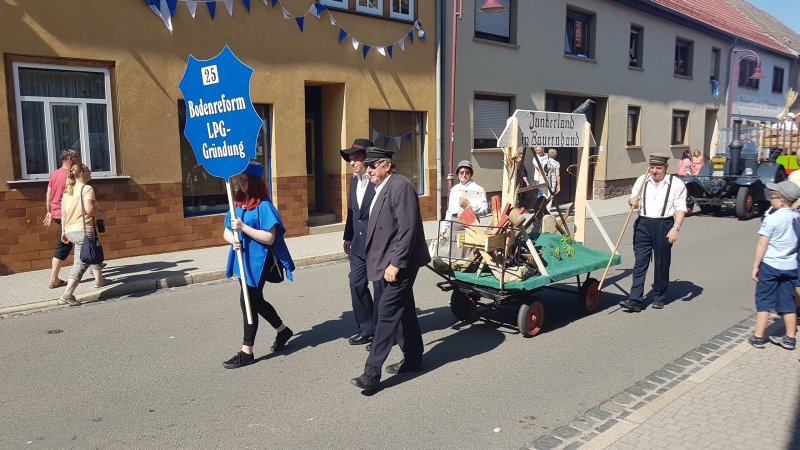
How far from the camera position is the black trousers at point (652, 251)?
7.01 metres

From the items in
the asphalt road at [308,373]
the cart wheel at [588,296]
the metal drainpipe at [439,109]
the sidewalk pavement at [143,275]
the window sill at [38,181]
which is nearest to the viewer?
the asphalt road at [308,373]

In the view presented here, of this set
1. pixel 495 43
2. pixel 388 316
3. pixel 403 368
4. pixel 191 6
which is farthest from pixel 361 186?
pixel 495 43

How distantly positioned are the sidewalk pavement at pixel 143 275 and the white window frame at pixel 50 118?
1492 mm

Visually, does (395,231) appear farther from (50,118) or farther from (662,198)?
(50,118)

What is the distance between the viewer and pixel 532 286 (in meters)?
5.80

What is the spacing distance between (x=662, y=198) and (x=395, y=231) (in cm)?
373

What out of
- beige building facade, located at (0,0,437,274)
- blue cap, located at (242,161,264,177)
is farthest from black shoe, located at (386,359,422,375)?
beige building facade, located at (0,0,437,274)

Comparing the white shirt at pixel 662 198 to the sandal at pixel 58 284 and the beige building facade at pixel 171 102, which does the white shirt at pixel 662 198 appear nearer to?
the beige building facade at pixel 171 102

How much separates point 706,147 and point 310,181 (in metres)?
20.5

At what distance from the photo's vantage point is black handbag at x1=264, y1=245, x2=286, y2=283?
5.25 meters

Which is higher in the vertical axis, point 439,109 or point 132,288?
point 439,109

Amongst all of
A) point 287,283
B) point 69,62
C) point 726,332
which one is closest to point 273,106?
point 69,62

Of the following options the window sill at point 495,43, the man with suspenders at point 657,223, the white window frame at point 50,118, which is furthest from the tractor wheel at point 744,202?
the white window frame at point 50,118

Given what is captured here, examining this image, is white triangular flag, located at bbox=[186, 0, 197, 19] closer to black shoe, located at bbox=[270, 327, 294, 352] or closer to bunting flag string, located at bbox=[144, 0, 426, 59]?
bunting flag string, located at bbox=[144, 0, 426, 59]
